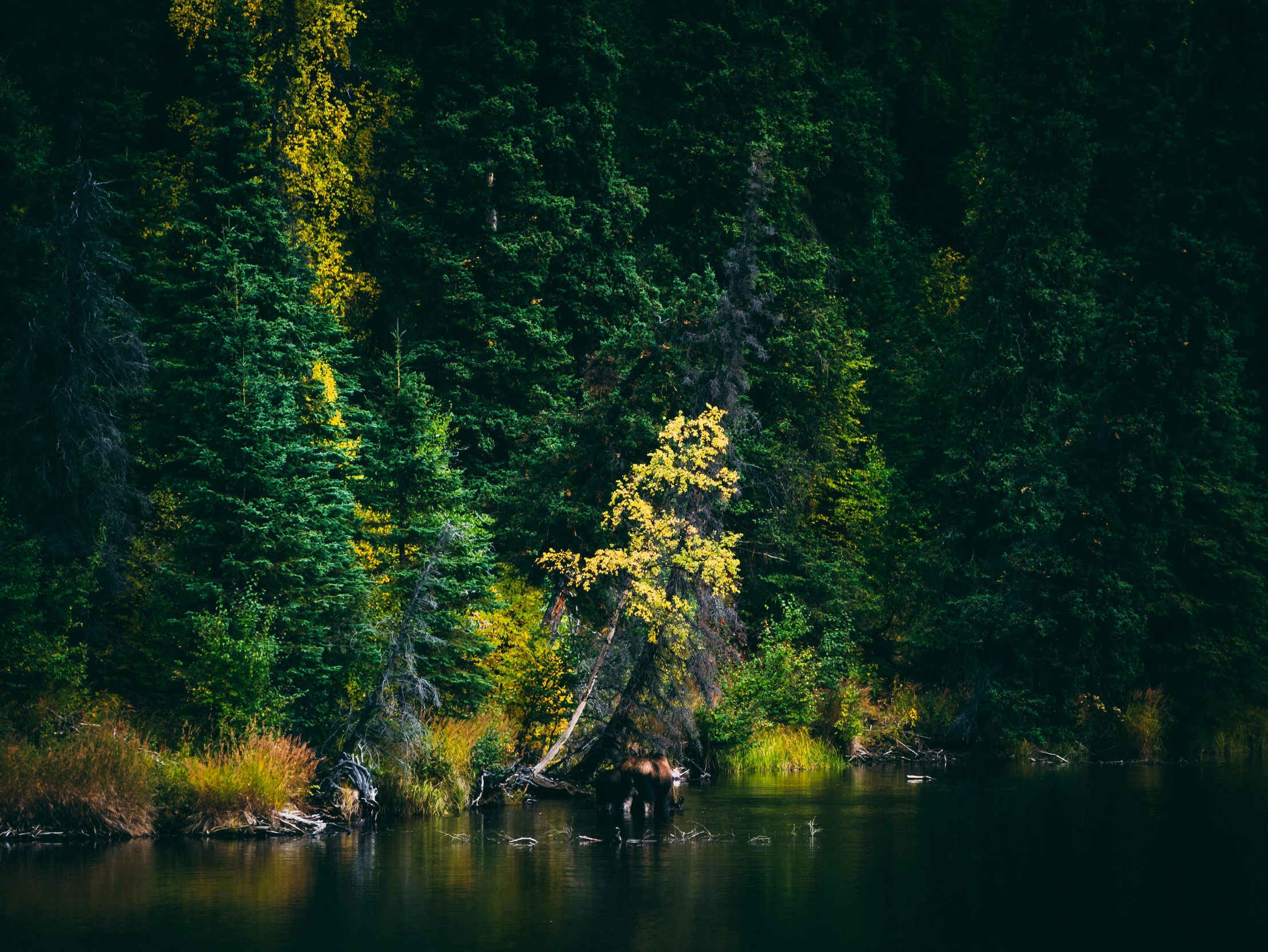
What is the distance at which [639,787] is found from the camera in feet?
89.4

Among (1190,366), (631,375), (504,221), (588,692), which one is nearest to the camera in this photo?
(588,692)

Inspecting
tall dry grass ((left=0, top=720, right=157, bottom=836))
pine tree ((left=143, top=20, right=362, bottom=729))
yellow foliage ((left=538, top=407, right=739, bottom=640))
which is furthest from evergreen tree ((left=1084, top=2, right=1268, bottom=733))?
tall dry grass ((left=0, top=720, right=157, bottom=836))

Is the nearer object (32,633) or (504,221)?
(32,633)

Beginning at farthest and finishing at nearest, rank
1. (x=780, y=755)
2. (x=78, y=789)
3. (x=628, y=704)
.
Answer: (x=780, y=755) < (x=628, y=704) < (x=78, y=789)

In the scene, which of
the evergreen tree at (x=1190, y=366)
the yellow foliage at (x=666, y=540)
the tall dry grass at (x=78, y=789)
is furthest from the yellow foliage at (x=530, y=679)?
the evergreen tree at (x=1190, y=366)

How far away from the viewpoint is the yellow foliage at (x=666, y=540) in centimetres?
2755

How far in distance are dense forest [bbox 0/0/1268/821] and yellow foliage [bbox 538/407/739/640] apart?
0.46ft

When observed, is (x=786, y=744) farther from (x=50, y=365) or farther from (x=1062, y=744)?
(x=50, y=365)

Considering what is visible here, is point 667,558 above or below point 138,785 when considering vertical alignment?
above

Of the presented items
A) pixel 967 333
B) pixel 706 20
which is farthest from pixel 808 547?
pixel 706 20

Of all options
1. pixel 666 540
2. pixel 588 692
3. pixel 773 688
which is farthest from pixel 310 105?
pixel 773 688

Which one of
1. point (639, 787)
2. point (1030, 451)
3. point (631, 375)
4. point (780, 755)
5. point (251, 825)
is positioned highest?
point (631, 375)

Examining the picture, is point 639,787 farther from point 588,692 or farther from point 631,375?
point 631,375

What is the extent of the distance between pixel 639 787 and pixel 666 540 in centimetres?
492
